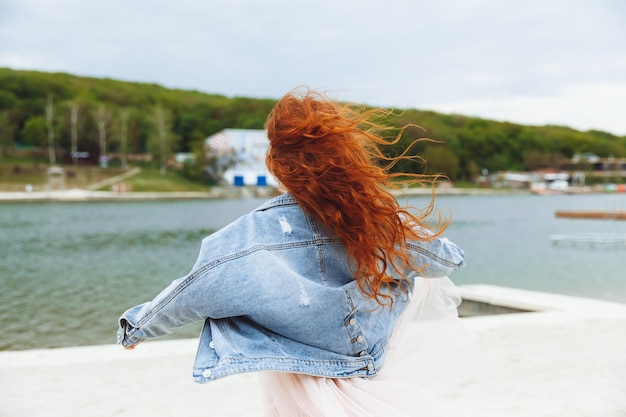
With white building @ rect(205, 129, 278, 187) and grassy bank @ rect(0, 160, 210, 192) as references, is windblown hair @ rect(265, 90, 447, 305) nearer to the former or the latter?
grassy bank @ rect(0, 160, 210, 192)

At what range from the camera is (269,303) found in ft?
5.07

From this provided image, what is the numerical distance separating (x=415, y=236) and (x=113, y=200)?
6728 centimetres

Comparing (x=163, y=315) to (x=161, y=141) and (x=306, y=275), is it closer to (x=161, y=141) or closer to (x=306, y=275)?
(x=306, y=275)

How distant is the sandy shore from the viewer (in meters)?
3.49

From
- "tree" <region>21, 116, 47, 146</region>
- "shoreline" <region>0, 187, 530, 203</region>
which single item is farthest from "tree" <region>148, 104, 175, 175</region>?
"tree" <region>21, 116, 47, 146</region>

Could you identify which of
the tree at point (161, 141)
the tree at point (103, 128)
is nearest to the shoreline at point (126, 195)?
the tree at point (161, 141)

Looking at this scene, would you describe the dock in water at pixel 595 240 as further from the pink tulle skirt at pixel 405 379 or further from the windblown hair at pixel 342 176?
the windblown hair at pixel 342 176

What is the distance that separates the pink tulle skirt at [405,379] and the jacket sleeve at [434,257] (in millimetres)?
322

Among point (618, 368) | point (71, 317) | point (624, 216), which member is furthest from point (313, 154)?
point (624, 216)

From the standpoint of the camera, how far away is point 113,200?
65750mm

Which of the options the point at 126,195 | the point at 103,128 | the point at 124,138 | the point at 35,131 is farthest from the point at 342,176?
the point at 35,131

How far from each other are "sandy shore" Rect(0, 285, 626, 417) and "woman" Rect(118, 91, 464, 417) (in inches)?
53.0

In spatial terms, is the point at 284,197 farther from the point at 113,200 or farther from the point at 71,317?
the point at 113,200

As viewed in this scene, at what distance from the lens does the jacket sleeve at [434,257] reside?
1.78m
